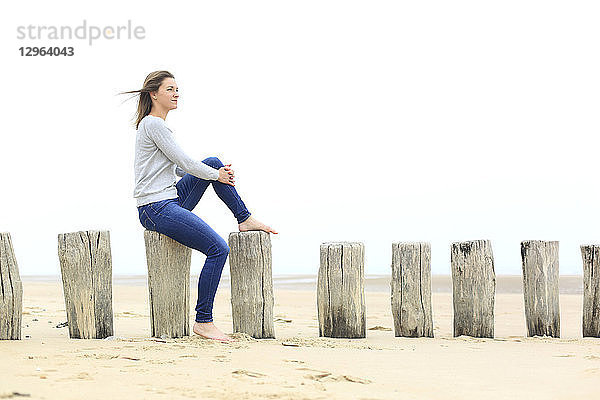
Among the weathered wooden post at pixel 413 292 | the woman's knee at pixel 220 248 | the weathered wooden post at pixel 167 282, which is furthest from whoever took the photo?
the weathered wooden post at pixel 413 292

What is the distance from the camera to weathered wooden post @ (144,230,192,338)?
224 inches

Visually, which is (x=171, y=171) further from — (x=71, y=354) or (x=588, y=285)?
(x=588, y=285)

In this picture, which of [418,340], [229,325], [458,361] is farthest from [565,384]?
[229,325]

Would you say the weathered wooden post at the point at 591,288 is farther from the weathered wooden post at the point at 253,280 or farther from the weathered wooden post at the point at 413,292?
the weathered wooden post at the point at 253,280

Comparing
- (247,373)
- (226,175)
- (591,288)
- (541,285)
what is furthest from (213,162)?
(591,288)

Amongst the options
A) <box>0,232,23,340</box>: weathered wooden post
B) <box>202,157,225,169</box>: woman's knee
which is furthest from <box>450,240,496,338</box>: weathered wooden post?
<box>0,232,23,340</box>: weathered wooden post

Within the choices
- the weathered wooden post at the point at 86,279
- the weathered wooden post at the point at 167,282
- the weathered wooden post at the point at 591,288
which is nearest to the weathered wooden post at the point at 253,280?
the weathered wooden post at the point at 167,282

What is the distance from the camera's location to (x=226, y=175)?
5.70 meters

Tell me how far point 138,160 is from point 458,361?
2898mm

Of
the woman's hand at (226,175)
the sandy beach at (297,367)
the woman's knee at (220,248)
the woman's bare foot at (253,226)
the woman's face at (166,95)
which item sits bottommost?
the sandy beach at (297,367)

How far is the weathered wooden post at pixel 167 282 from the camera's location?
569 cm

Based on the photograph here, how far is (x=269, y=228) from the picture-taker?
5.89 metres

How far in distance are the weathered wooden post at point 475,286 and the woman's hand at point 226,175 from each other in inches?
83.3

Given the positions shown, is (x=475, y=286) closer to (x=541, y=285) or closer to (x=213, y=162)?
(x=541, y=285)
